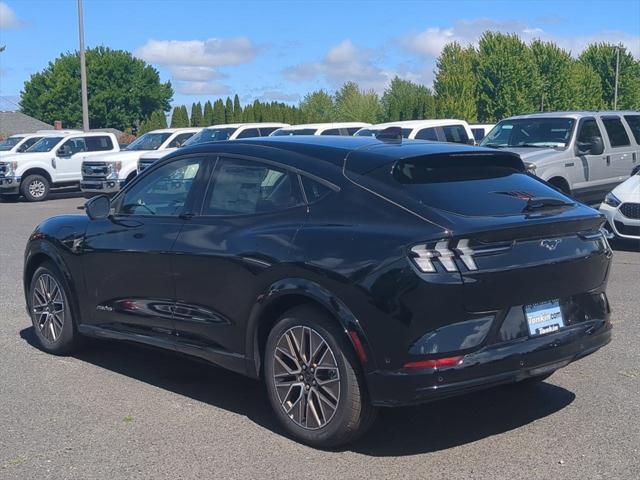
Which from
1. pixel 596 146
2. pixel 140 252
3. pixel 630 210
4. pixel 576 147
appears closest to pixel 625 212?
pixel 630 210

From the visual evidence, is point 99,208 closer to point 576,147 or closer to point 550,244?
point 550,244

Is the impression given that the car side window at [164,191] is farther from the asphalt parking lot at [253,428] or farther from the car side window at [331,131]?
the car side window at [331,131]

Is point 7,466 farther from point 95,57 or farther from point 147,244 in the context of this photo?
point 95,57

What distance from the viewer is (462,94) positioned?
79.2 meters

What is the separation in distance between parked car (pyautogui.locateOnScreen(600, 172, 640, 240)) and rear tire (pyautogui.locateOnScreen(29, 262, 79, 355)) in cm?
803

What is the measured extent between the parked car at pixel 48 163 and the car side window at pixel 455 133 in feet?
34.8

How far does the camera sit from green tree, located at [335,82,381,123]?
11606cm

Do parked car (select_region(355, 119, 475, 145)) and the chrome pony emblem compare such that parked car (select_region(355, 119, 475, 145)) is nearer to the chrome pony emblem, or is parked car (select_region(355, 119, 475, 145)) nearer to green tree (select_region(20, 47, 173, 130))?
the chrome pony emblem

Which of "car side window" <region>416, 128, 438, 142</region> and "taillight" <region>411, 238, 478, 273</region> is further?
"car side window" <region>416, 128, 438, 142</region>

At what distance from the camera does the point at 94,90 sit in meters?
98.4

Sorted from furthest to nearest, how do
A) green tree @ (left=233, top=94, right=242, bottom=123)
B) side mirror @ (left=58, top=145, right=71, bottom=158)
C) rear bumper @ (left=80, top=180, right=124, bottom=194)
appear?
green tree @ (left=233, top=94, right=242, bottom=123) → side mirror @ (left=58, top=145, right=71, bottom=158) → rear bumper @ (left=80, top=180, right=124, bottom=194)

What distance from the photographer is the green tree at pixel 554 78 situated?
81.1m

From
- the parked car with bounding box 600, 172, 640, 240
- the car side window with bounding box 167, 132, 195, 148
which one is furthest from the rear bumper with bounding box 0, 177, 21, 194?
the parked car with bounding box 600, 172, 640, 240

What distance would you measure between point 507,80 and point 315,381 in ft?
256
